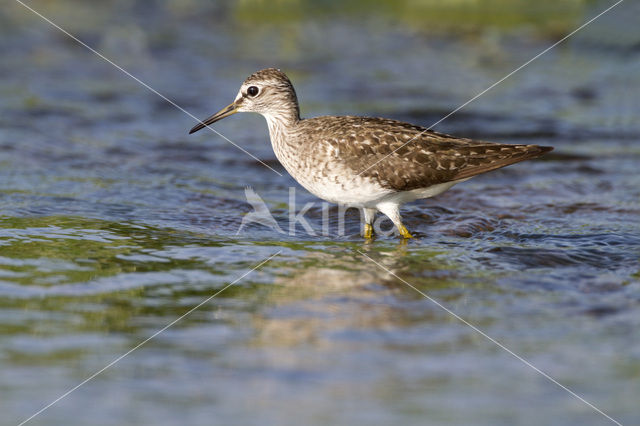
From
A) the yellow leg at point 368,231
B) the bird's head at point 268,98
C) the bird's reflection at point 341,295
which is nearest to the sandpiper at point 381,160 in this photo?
the yellow leg at point 368,231

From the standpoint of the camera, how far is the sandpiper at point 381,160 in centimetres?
849

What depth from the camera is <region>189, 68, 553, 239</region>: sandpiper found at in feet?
27.9

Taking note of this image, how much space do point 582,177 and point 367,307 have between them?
18.5ft

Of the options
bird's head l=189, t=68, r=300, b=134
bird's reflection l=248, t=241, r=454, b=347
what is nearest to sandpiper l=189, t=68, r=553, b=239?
bird's head l=189, t=68, r=300, b=134

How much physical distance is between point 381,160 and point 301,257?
1.44 m

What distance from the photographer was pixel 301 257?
7871 millimetres

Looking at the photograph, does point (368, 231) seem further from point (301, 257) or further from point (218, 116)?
point (218, 116)

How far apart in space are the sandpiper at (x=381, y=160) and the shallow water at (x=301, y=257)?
0.54 meters

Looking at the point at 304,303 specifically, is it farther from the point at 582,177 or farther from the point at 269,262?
the point at 582,177

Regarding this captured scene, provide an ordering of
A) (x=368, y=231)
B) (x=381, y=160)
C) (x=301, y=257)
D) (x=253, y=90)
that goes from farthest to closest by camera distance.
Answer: (x=253, y=90) < (x=368, y=231) < (x=381, y=160) < (x=301, y=257)

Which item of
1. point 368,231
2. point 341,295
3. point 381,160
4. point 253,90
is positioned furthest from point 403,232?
point 253,90

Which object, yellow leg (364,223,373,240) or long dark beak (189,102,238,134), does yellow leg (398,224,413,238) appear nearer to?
yellow leg (364,223,373,240)

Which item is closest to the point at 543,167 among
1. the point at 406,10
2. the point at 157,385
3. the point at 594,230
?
the point at 594,230

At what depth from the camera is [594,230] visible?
8.60m
